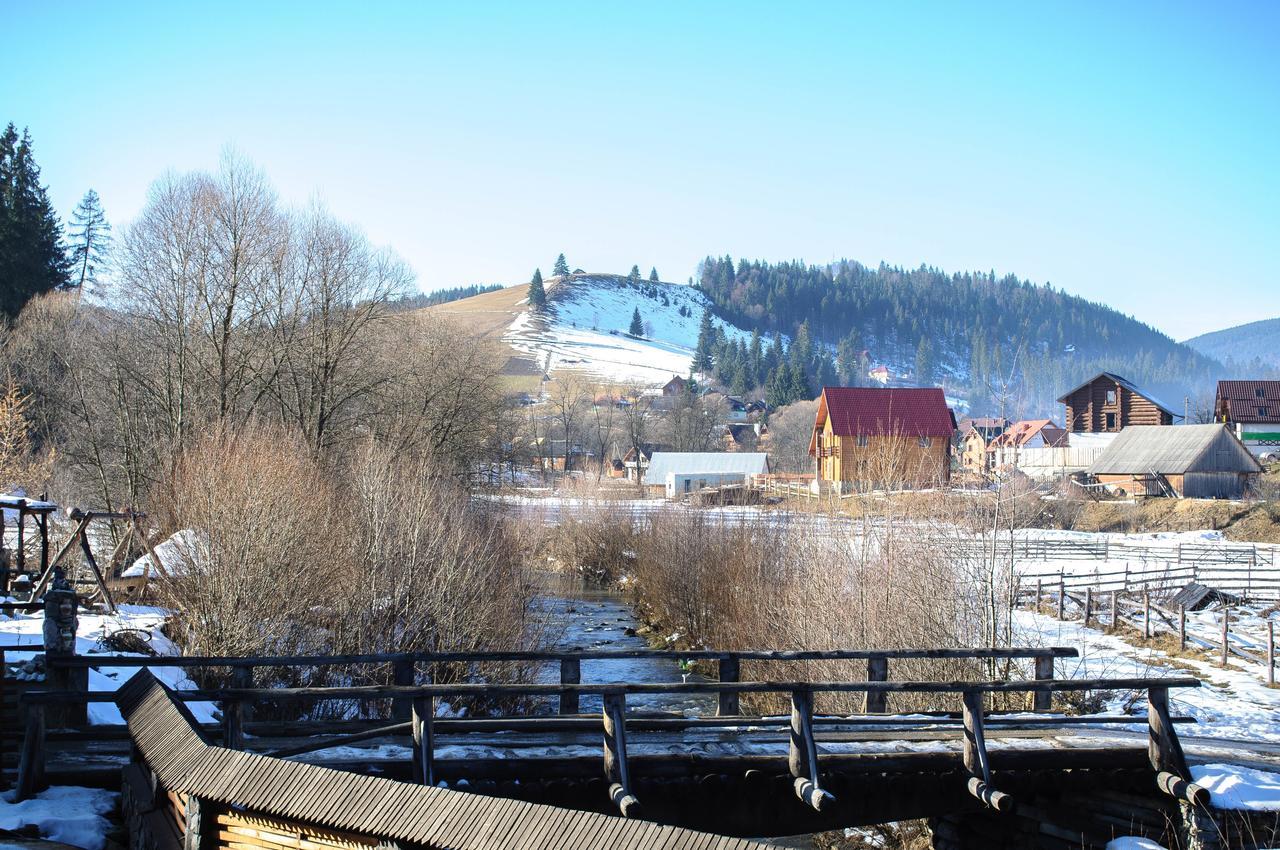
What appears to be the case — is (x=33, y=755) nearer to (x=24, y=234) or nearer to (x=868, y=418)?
(x=24, y=234)

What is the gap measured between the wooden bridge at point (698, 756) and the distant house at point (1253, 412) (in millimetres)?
75308

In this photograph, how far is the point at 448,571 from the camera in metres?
20.5

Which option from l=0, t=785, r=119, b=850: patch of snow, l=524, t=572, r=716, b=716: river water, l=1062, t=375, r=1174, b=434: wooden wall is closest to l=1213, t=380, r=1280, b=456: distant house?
l=1062, t=375, r=1174, b=434: wooden wall

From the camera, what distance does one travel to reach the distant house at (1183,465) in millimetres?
58688

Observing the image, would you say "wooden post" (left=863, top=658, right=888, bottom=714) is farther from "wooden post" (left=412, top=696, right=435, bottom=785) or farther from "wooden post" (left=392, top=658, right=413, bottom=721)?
"wooden post" (left=412, top=696, right=435, bottom=785)

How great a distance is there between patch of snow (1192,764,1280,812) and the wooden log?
0.41 ft

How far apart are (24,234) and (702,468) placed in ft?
165

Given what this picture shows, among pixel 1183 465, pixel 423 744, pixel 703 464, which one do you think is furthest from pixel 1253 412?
pixel 423 744

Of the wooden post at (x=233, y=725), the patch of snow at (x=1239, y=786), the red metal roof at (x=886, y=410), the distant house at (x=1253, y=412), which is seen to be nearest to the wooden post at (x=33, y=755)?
the wooden post at (x=233, y=725)

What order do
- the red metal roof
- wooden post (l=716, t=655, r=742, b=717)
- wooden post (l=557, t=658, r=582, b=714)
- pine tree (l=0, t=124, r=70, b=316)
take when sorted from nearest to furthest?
1. wooden post (l=557, t=658, r=582, b=714)
2. wooden post (l=716, t=655, r=742, b=717)
3. pine tree (l=0, t=124, r=70, b=316)
4. the red metal roof

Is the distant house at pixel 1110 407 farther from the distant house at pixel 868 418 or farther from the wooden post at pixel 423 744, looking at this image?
the wooden post at pixel 423 744

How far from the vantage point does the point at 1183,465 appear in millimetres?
59406

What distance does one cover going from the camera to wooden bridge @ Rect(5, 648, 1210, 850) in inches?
361

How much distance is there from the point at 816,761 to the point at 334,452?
24.6 m
